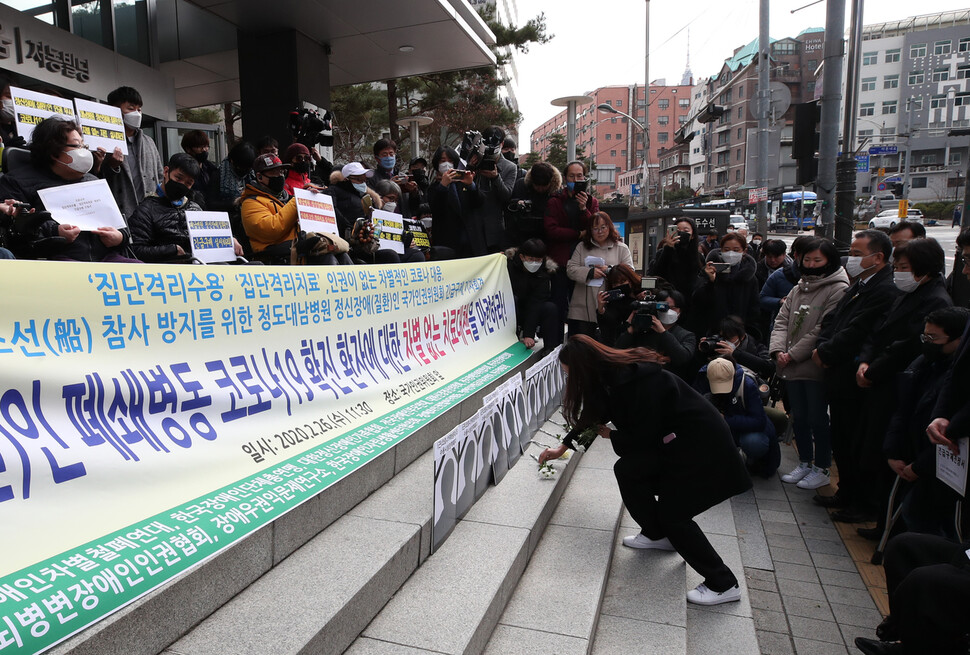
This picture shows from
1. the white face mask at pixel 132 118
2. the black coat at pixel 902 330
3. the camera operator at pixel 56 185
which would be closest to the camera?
the camera operator at pixel 56 185

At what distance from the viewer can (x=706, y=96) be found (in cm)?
7875

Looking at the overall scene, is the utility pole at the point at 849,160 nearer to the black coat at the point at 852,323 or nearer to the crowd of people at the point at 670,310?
the crowd of people at the point at 670,310

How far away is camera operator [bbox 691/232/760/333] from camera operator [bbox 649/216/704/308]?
171mm

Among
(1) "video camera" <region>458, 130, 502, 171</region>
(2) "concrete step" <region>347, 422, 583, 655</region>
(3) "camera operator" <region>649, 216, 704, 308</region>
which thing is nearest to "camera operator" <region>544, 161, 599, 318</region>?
(1) "video camera" <region>458, 130, 502, 171</region>

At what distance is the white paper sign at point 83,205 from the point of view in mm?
3141

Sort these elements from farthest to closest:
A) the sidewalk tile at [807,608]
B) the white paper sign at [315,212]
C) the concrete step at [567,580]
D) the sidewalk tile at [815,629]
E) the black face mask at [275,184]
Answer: the black face mask at [275,184] < the white paper sign at [315,212] < the sidewalk tile at [807,608] < the sidewalk tile at [815,629] < the concrete step at [567,580]

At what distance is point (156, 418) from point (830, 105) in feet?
29.0

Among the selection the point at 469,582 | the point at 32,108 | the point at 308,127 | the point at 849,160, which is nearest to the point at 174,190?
the point at 32,108

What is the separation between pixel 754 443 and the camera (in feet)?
17.0

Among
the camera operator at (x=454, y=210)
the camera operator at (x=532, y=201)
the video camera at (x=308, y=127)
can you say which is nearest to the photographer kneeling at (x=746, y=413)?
→ the camera operator at (x=532, y=201)

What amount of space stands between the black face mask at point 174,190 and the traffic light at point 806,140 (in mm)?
7883

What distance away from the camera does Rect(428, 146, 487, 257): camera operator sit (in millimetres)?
6453

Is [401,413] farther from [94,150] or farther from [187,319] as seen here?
[94,150]

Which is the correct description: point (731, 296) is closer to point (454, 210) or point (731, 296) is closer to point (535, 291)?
point (535, 291)
